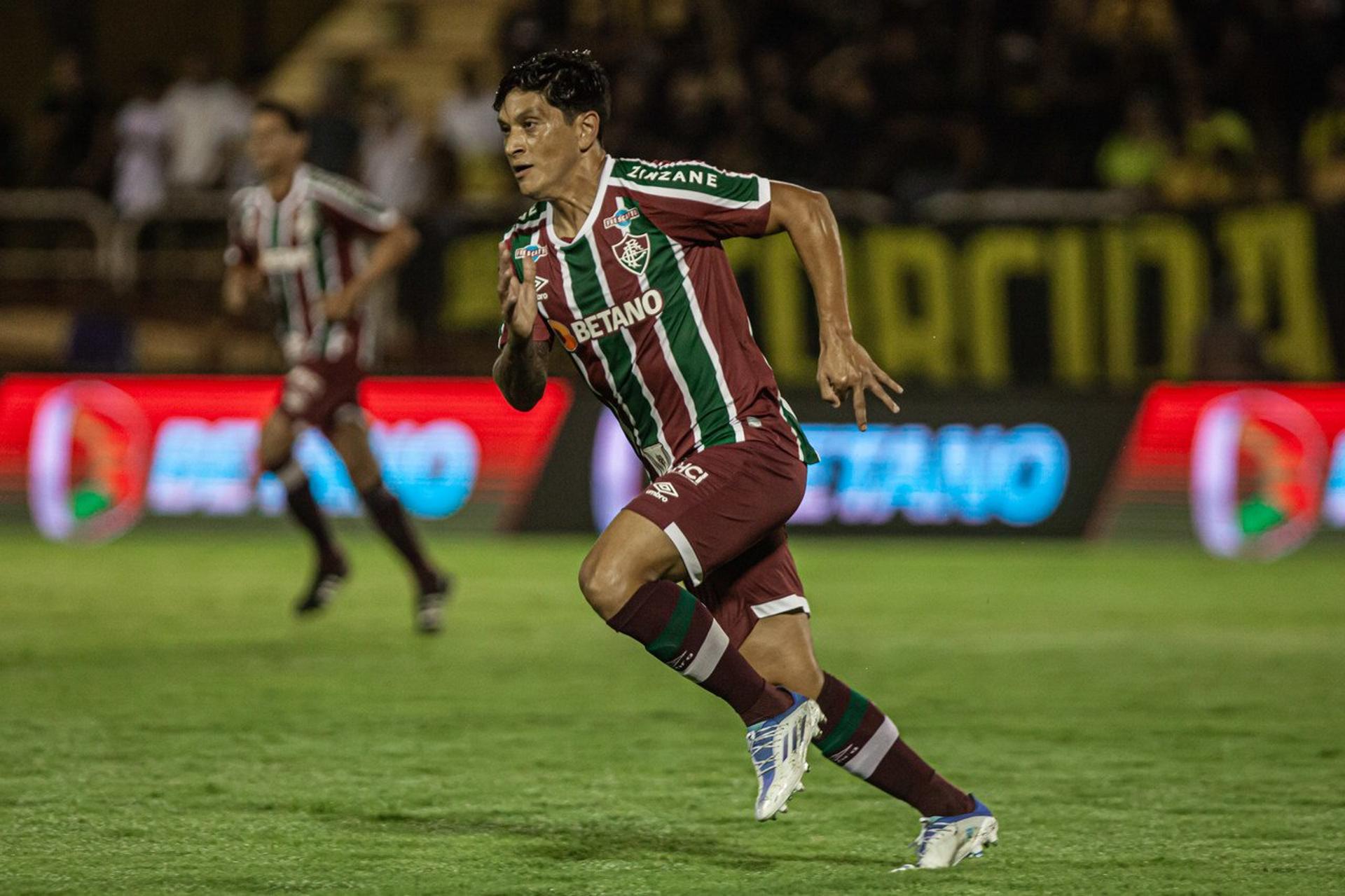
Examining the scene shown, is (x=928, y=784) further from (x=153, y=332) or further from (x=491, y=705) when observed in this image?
(x=153, y=332)

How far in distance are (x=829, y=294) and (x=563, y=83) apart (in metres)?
0.82

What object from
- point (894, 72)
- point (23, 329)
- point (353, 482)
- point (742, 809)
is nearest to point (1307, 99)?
point (894, 72)

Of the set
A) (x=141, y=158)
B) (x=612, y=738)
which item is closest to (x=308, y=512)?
(x=612, y=738)

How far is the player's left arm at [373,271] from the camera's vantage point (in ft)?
31.6

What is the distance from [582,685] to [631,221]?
3.35 m

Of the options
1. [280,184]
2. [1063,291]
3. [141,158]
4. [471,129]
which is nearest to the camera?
[280,184]

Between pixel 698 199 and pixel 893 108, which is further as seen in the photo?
pixel 893 108

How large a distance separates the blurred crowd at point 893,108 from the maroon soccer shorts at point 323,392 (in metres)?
6.13

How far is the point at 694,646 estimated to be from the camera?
474 centimetres

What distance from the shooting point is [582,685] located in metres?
8.12

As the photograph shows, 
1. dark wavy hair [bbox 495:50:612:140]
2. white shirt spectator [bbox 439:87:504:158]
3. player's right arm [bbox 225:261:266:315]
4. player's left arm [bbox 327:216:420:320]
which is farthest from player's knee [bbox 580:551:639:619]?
white shirt spectator [bbox 439:87:504:158]

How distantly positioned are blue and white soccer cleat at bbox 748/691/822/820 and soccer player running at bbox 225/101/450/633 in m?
4.95

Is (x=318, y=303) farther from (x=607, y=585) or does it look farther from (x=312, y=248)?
(x=607, y=585)

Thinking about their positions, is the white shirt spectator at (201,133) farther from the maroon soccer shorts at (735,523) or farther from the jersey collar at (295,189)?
the maroon soccer shorts at (735,523)
